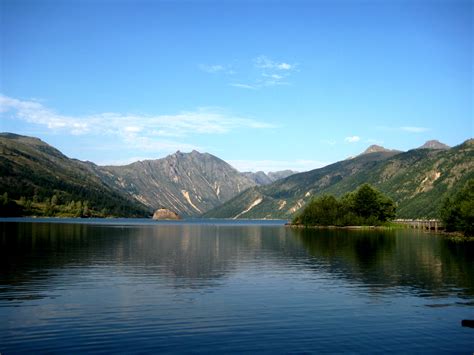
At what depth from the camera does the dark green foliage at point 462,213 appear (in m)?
154

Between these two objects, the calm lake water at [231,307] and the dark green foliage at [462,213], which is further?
the dark green foliage at [462,213]

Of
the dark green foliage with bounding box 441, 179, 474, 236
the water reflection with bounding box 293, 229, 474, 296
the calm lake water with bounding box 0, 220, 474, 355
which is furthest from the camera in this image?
the dark green foliage with bounding box 441, 179, 474, 236

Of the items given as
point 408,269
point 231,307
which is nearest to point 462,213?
point 408,269

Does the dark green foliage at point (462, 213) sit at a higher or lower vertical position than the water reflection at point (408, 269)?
higher

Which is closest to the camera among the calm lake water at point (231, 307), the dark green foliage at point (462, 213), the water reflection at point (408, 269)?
the calm lake water at point (231, 307)

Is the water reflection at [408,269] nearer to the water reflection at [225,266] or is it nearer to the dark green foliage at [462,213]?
the water reflection at [225,266]

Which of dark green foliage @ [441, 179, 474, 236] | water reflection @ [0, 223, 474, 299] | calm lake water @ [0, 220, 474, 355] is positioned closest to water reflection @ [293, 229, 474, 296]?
water reflection @ [0, 223, 474, 299]

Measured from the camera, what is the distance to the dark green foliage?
154500 millimetres

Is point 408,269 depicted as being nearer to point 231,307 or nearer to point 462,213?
point 231,307

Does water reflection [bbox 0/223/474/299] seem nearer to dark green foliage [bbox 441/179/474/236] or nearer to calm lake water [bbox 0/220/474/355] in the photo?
calm lake water [bbox 0/220/474/355]

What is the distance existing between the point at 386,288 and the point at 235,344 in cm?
2870

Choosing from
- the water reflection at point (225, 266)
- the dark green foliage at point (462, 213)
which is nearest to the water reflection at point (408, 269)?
the water reflection at point (225, 266)

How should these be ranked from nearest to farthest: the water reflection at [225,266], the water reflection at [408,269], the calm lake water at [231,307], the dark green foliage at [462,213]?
1. the calm lake water at [231,307]
2. the water reflection at [225,266]
3. the water reflection at [408,269]
4. the dark green foliage at [462,213]

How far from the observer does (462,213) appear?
158 meters
